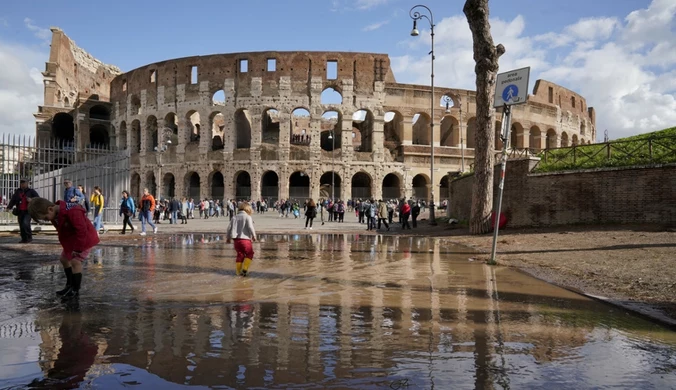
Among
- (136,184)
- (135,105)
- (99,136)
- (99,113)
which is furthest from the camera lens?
(99,136)

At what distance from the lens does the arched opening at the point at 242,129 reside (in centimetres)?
4168

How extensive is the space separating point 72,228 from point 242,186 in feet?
121

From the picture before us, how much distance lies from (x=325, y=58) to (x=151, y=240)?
28.6 meters

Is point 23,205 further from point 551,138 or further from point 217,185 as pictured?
point 551,138

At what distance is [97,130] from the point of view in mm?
51375

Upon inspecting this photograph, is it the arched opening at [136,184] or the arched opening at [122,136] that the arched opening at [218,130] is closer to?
the arched opening at [136,184]

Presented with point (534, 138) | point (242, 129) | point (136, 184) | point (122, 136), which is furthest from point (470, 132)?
point (122, 136)

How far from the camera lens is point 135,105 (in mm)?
45469

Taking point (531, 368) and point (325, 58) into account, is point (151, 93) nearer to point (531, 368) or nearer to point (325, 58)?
point (325, 58)

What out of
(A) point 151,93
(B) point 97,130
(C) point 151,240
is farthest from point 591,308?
(B) point 97,130

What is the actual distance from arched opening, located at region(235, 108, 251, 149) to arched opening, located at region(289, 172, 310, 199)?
219 inches

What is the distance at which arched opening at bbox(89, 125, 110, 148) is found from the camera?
50.5m

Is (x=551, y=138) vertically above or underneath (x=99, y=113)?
underneath

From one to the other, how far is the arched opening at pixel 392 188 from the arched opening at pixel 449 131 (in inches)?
228
